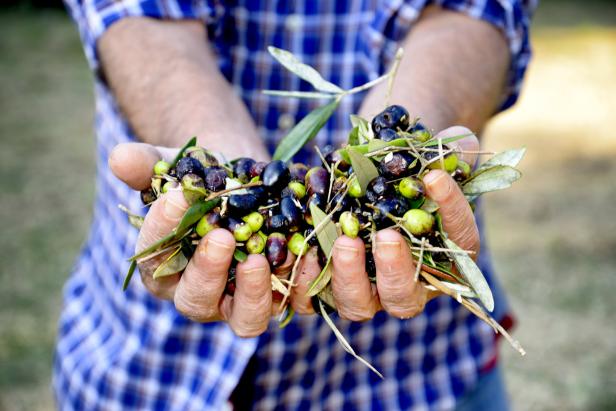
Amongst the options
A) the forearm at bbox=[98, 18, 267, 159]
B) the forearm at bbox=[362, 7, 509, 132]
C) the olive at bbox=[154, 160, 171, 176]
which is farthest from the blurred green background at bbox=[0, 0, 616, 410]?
the olive at bbox=[154, 160, 171, 176]

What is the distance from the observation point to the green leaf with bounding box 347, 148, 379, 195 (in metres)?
1.06

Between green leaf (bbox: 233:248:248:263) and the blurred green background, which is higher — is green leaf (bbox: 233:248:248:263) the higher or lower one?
the higher one

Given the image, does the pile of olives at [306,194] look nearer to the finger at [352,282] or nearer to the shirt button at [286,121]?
the finger at [352,282]

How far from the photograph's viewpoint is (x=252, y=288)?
1.10m

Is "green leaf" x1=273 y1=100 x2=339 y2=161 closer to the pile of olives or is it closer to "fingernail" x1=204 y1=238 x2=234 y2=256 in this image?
the pile of olives

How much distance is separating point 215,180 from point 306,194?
15cm

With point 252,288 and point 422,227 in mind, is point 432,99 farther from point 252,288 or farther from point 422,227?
point 252,288

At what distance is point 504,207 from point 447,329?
9.64 feet

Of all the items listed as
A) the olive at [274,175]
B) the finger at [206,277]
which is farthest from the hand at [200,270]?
the olive at [274,175]

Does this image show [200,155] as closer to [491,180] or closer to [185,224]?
[185,224]

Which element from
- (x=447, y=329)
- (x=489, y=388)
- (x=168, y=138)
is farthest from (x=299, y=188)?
(x=489, y=388)

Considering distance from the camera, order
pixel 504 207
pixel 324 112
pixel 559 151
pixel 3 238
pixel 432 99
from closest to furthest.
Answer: pixel 324 112, pixel 432 99, pixel 3 238, pixel 504 207, pixel 559 151

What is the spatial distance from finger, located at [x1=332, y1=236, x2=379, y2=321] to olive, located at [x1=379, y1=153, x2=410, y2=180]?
119 mm

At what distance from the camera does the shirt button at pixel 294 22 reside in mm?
1666
